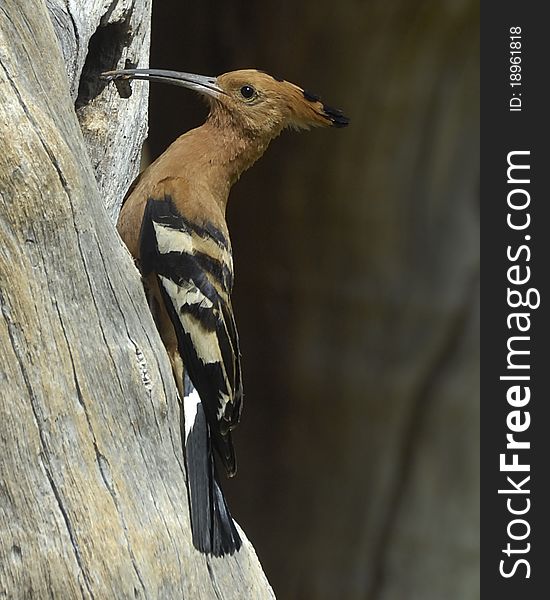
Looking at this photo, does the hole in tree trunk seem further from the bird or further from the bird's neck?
the bird's neck

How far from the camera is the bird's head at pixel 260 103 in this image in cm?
187

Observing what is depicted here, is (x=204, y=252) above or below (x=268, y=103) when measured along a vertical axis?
below

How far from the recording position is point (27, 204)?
4.59 feet

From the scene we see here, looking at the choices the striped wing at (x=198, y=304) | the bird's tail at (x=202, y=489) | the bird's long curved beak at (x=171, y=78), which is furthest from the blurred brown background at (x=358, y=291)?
the bird's tail at (x=202, y=489)

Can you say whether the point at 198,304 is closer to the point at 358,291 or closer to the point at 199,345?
the point at 199,345

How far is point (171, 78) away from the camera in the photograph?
1860 millimetres

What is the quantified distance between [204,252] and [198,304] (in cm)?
10

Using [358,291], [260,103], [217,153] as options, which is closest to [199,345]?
[217,153]

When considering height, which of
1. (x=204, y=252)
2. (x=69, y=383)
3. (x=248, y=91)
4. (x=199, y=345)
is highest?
(x=248, y=91)

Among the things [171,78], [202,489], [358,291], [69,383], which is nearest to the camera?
[69,383]

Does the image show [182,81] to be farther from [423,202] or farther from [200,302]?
[423,202]

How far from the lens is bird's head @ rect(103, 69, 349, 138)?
1.87 m

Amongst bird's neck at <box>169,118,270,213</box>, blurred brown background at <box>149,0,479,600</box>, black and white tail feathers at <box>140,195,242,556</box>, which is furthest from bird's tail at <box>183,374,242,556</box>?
blurred brown background at <box>149,0,479,600</box>

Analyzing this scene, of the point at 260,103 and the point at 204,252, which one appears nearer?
the point at 204,252
